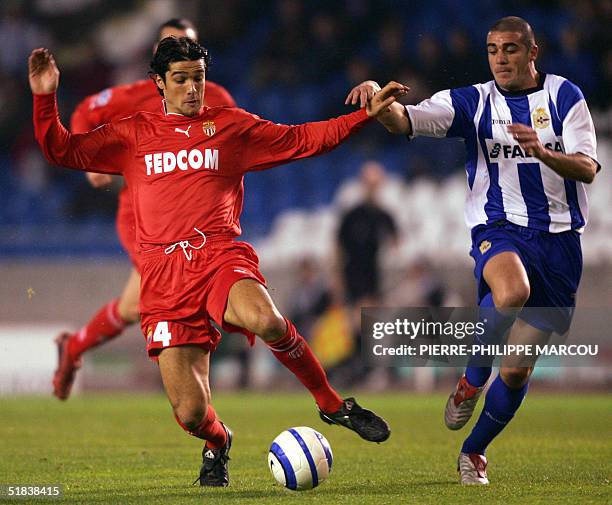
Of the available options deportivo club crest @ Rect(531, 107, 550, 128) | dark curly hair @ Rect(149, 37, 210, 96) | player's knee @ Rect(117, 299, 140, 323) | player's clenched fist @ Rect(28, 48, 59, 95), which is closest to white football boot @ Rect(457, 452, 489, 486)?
deportivo club crest @ Rect(531, 107, 550, 128)

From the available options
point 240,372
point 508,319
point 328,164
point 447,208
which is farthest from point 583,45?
point 508,319

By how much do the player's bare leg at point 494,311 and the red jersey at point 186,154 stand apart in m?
0.97

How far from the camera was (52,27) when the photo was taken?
677 inches

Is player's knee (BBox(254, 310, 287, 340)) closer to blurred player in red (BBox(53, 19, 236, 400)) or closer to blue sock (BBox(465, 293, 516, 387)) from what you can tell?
blue sock (BBox(465, 293, 516, 387))

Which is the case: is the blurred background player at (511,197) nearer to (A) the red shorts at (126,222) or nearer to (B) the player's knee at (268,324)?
(B) the player's knee at (268,324)

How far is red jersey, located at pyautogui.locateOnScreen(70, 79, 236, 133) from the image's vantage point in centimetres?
766

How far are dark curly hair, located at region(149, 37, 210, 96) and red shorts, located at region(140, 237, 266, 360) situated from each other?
0.89 m

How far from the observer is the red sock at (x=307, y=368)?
5332 mm

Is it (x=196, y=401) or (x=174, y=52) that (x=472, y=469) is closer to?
(x=196, y=401)

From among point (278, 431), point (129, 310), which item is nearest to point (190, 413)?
point (129, 310)

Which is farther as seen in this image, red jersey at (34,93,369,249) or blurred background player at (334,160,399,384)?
blurred background player at (334,160,399,384)

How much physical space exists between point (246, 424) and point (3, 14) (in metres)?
9.94

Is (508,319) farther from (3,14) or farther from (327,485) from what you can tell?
(3,14)

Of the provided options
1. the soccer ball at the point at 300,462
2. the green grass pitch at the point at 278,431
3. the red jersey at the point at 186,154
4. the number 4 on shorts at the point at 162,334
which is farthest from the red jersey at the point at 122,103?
the soccer ball at the point at 300,462
